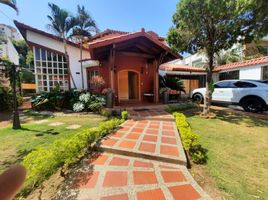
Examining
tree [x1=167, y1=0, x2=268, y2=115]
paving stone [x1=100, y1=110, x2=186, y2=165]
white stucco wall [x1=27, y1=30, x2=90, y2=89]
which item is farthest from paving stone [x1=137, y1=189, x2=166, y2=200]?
white stucco wall [x1=27, y1=30, x2=90, y2=89]

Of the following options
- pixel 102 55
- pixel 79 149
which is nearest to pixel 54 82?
pixel 102 55

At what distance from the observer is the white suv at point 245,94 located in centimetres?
888

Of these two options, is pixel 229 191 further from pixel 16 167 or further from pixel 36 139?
pixel 36 139

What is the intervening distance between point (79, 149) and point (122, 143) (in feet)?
3.50

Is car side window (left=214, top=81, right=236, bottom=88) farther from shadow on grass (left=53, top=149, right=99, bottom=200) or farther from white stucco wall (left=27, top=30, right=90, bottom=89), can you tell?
shadow on grass (left=53, top=149, right=99, bottom=200)

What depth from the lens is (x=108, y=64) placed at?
10250 millimetres

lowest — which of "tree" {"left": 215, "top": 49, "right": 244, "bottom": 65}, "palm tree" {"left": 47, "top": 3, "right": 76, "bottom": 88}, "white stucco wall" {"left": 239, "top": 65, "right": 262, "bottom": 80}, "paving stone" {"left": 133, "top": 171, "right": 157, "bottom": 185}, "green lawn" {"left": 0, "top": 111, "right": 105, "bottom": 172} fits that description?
"paving stone" {"left": 133, "top": 171, "right": 157, "bottom": 185}

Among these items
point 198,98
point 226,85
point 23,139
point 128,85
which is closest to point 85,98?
point 128,85

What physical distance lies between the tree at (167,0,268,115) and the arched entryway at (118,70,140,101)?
3738 millimetres

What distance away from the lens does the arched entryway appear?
11438 mm

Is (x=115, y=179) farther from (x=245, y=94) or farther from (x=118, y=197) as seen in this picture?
(x=245, y=94)

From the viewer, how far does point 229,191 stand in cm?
276

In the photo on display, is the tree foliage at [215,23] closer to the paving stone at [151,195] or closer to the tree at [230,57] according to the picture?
the paving stone at [151,195]

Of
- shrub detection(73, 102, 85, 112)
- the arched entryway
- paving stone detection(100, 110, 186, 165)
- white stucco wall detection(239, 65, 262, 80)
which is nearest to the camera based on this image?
paving stone detection(100, 110, 186, 165)
